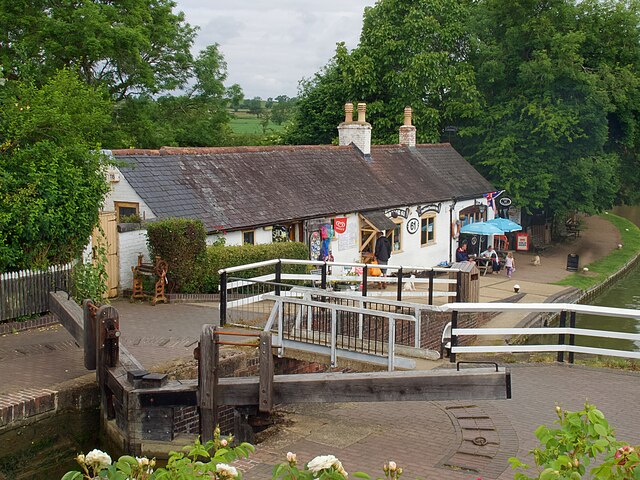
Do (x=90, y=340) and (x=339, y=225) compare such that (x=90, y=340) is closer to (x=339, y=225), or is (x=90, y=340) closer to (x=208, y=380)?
(x=208, y=380)

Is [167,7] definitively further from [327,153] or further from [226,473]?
[226,473]

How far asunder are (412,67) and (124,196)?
19192mm

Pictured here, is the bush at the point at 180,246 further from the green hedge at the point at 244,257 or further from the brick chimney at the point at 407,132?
the brick chimney at the point at 407,132

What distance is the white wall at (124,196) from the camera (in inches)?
733

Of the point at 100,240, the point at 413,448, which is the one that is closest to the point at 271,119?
the point at 100,240

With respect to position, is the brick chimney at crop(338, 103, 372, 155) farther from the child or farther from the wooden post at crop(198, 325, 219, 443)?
the wooden post at crop(198, 325, 219, 443)

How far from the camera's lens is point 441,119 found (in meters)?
36.7

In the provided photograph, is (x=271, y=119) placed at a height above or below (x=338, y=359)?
above

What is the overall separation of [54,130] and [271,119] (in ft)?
281

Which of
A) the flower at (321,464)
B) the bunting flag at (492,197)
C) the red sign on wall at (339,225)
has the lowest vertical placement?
the flower at (321,464)

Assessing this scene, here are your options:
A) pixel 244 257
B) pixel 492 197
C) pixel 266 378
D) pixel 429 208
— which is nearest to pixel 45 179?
pixel 244 257

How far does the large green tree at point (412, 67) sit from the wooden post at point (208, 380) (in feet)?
89.6

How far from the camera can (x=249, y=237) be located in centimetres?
2069

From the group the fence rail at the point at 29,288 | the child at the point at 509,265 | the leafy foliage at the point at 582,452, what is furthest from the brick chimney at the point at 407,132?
the leafy foliage at the point at 582,452
